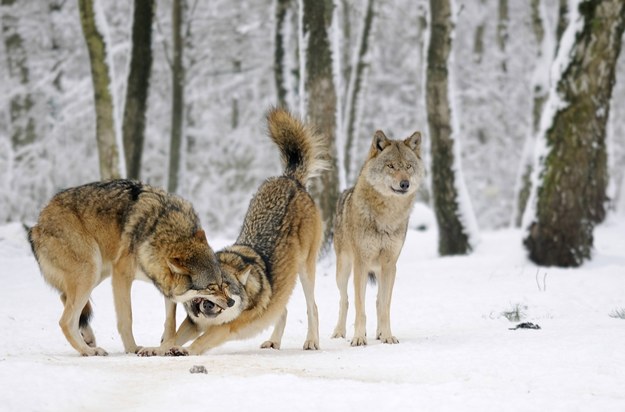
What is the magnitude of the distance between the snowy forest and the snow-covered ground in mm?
2727

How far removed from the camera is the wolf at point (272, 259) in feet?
23.8

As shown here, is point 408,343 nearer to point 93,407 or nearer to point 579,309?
point 579,309

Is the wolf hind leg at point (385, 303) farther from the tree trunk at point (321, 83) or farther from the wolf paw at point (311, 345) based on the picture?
the tree trunk at point (321, 83)

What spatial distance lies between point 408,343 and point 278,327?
142 centimetres

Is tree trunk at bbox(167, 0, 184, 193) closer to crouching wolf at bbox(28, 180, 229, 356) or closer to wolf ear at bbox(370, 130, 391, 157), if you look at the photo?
wolf ear at bbox(370, 130, 391, 157)

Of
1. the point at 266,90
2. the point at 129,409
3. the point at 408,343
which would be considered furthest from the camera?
the point at 266,90

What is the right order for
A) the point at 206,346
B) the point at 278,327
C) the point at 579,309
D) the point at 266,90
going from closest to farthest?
the point at 206,346 < the point at 278,327 < the point at 579,309 < the point at 266,90

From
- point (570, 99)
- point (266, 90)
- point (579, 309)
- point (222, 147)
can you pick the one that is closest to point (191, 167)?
point (222, 147)

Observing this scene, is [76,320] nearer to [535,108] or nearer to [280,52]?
[280,52]

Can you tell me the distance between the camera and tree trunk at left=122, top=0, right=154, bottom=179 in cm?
1606

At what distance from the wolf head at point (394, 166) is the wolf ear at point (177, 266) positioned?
2764 millimetres

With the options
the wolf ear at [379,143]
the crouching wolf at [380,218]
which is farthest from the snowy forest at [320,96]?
the crouching wolf at [380,218]

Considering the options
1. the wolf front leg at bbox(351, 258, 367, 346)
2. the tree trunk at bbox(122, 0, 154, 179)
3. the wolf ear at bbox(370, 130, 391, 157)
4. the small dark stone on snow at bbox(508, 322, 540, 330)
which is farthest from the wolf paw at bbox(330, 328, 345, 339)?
the tree trunk at bbox(122, 0, 154, 179)

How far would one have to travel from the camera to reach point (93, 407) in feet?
15.0
